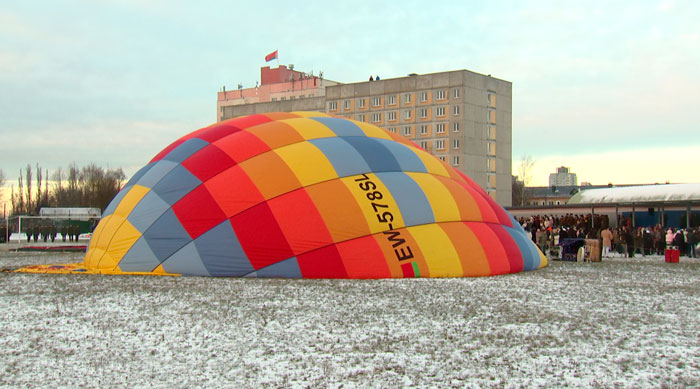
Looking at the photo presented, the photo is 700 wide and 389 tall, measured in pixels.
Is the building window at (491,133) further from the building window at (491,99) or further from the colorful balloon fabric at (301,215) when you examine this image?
the colorful balloon fabric at (301,215)

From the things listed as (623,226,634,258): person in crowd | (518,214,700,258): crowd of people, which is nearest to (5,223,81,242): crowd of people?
(518,214,700,258): crowd of people

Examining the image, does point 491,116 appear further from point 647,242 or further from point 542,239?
point 542,239

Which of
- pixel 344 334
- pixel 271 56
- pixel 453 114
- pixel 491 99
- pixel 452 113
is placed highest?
pixel 271 56

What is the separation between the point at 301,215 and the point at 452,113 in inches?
2562

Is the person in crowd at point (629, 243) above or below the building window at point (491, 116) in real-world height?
below

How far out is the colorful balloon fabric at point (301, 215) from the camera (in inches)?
606

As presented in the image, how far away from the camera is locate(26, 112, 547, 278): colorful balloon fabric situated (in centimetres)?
1538

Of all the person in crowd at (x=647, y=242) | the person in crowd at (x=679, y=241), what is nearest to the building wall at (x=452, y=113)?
the person in crowd at (x=647, y=242)

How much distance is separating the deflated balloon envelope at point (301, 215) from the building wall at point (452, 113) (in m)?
61.4

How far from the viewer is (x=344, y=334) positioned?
9117 millimetres

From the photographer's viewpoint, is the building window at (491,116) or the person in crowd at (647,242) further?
the building window at (491,116)

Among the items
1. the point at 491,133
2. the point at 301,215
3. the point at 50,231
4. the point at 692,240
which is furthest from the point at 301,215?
the point at 491,133

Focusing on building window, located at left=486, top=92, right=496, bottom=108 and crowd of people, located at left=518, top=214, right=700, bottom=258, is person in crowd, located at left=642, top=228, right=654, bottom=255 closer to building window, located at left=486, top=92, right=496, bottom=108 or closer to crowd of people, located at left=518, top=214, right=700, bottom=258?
crowd of people, located at left=518, top=214, right=700, bottom=258

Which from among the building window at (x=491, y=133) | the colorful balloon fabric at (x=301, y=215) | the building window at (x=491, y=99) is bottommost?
the colorful balloon fabric at (x=301, y=215)
